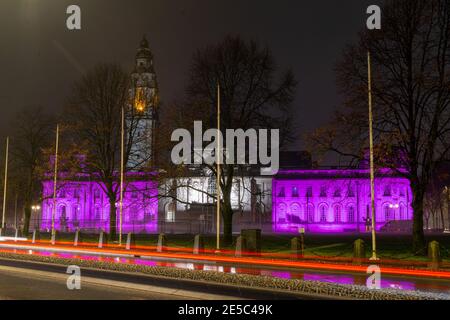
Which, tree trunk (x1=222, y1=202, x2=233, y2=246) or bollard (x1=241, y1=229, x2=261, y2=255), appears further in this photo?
tree trunk (x1=222, y1=202, x2=233, y2=246)

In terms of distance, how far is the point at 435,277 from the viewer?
66.6ft

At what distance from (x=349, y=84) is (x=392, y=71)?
267 cm

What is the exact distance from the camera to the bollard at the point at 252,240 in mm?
31719

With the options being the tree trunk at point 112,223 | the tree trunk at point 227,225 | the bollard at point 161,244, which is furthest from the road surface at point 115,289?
the tree trunk at point 112,223

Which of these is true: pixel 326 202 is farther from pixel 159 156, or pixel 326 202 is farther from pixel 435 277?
pixel 435 277

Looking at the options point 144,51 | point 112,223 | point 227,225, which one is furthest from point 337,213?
point 227,225

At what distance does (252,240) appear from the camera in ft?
105

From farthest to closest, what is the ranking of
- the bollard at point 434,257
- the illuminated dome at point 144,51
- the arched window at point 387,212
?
the arched window at point 387,212 → the illuminated dome at point 144,51 → the bollard at point 434,257

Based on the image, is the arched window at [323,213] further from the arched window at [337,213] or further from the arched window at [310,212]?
the arched window at [337,213]

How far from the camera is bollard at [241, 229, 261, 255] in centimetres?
3172

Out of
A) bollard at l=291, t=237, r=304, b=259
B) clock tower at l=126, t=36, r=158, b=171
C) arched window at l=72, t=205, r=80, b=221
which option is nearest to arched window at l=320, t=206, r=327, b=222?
arched window at l=72, t=205, r=80, b=221

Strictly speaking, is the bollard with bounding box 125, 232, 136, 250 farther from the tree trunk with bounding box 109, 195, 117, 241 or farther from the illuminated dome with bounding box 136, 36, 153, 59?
the illuminated dome with bounding box 136, 36, 153, 59

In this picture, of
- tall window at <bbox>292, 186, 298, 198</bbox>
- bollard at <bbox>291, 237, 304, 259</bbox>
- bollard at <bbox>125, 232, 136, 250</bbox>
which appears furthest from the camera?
tall window at <bbox>292, 186, 298, 198</bbox>
